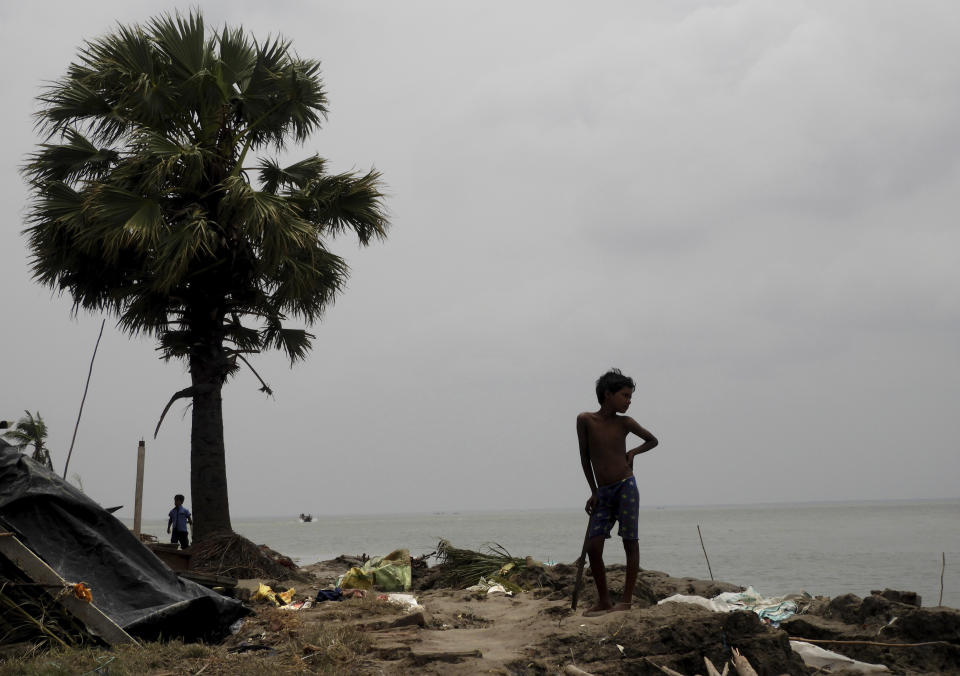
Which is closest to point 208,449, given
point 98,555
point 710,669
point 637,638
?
point 98,555

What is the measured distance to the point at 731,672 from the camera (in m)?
4.58

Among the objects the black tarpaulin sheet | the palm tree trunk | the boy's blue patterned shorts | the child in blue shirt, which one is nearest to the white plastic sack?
the boy's blue patterned shorts

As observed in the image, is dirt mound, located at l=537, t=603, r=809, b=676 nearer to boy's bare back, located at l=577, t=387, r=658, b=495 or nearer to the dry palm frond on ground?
boy's bare back, located at l=577, t=387, r=658, b=495

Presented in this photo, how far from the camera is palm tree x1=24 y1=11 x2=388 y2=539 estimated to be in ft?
35.3

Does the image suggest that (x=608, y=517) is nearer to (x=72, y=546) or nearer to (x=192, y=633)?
(x=192, y=633)

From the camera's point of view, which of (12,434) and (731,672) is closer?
(731,672)

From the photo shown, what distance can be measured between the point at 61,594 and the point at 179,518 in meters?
8.40

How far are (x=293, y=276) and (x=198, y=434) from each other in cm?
261

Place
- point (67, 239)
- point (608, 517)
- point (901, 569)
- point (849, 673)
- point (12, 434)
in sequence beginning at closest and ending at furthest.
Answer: point (849, 673) < point (608, 517) < point (67, 239) < point (901, 569) < point (12, 434)

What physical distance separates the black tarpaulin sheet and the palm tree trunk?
17.1 ft

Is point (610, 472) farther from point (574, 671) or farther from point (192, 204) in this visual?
point (192, 204)

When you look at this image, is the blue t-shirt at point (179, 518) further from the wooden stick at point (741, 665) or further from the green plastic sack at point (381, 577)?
the wooden stick at point (741, 665)

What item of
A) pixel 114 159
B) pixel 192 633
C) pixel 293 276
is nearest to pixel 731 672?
pixel 192 633

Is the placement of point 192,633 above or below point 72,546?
below
